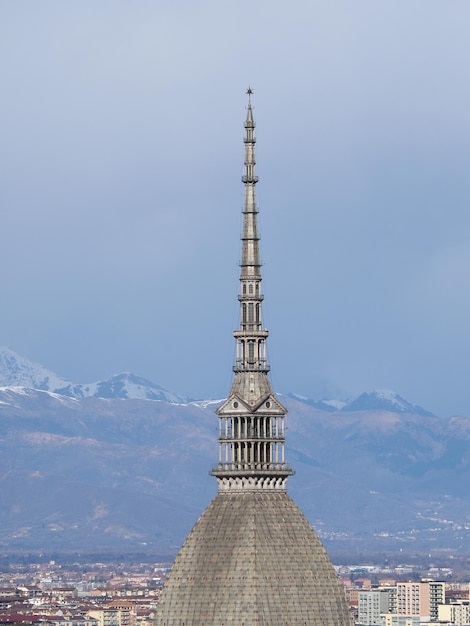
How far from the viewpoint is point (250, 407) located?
65688mm

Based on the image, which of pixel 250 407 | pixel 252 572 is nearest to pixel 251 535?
pixel 252 572

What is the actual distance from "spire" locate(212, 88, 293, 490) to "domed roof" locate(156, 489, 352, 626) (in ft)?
1.80

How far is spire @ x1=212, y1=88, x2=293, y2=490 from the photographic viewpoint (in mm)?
65812

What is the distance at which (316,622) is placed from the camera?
64.2m

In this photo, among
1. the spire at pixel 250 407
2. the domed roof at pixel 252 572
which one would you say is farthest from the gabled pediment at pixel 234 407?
the domed roof at pixel 252 572

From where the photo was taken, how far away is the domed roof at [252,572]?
63.5 metres

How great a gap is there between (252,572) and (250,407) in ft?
14.5

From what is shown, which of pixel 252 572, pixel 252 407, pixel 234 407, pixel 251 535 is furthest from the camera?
pixel 234 407

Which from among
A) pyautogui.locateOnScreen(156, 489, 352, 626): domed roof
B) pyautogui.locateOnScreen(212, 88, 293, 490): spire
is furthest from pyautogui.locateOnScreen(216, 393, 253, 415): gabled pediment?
pyautogui.locateOnScreen(156, 489, 352, 626): domed roof

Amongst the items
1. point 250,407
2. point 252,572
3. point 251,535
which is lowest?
point 252,572

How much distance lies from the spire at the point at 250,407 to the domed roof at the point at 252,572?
55 cm

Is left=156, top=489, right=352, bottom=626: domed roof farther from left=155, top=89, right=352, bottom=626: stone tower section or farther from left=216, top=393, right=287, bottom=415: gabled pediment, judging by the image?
left=216, top=393, right=287, bottom=415: gabled pediment

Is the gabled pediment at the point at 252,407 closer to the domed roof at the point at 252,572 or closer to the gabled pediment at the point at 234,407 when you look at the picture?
the gabled pediment at the point at 234,407

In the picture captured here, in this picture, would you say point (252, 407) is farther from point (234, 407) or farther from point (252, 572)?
point (252, 572)
